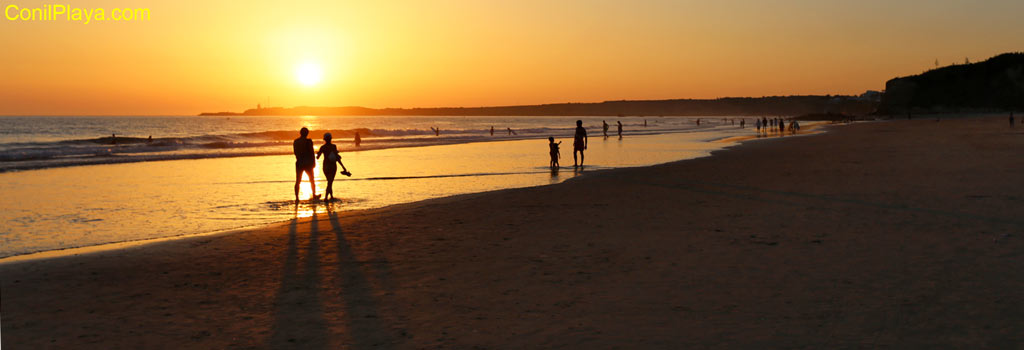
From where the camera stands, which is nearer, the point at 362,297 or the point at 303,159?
the point at 362,297

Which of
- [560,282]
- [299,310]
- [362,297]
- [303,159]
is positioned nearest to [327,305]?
[299,310]

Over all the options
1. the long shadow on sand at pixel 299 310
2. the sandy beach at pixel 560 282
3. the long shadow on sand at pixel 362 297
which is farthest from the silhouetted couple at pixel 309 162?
the long shadow on sand at pixel 299 310

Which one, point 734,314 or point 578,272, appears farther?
point 578,272

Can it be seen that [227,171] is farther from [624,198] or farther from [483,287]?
[483,287]

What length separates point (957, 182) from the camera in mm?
15609

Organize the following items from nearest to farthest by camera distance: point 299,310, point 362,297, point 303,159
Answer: point 299,310 → point 362,297 → point 303,159

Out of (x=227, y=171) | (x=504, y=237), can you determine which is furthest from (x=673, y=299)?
(x=227, y=171)

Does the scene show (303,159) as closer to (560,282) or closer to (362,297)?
(362,297)

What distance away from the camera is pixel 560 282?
6.98m

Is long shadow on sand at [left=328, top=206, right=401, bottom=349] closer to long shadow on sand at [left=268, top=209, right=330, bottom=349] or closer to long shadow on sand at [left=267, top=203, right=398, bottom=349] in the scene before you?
long shadow on sand at [left=267, top=203, right=398, bottom=349]

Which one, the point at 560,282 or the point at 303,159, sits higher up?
the point at 303,159

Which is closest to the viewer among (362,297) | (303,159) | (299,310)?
(299,310)

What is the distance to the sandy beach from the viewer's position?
17.5 ft

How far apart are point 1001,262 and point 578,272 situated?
4.39 m
